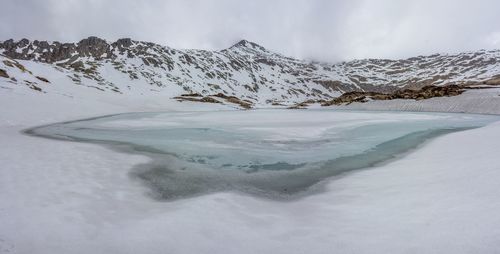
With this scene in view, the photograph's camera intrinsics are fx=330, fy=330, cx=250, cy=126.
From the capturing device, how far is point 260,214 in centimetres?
638

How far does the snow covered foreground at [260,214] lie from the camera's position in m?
4.72

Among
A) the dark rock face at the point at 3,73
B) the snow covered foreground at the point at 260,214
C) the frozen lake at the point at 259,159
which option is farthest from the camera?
the dark rock face at the point at 3,73

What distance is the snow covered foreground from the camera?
4723mm

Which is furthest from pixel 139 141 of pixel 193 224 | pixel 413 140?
pixel 413 140

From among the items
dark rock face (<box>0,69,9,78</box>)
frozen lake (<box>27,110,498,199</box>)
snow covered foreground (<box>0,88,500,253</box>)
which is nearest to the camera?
snow covered foreground (<box>0,88,500,253</box>)

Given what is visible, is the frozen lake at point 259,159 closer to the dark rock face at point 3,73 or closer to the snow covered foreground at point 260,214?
the snow covered foreground at point 260,214

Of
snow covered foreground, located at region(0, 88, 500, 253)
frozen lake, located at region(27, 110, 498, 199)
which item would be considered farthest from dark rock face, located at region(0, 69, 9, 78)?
snow covered foreground, located at region(0, 88, 500, 253)

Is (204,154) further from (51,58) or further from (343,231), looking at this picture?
(51,58)

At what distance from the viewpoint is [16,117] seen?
2322 cm

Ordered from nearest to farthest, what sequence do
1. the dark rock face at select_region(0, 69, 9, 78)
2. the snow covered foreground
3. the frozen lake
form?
the snow covered foreground → the frozen lake → the dark rock face at select_region(0, 69, 9, 78)

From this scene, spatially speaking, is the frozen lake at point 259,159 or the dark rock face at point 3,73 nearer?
the frozen lake at point 259,159

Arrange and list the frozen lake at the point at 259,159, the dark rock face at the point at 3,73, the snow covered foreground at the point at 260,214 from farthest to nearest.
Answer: the dark rock face at the point at 3,73 → the frozen lake at the point at 259,159 → the snow covered foreground at the point at 260,214

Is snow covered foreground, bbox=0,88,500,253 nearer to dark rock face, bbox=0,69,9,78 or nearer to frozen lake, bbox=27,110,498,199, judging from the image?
frozen lake, bbox=27,110,498,199

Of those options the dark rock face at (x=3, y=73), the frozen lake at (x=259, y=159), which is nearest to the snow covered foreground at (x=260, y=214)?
the frozen lake at (x=259, y=159)
